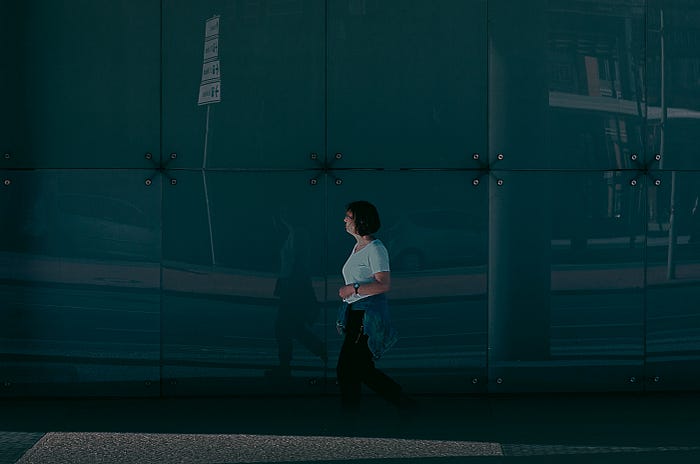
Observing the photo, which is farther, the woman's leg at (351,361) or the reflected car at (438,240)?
the reflected car at (438,240)

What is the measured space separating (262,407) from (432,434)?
1711mm

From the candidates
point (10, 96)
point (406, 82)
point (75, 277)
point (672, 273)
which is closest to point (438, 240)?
point (406, 82)

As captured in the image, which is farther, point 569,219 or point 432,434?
point 569,219

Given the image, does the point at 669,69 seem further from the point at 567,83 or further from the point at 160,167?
the point at 160,167

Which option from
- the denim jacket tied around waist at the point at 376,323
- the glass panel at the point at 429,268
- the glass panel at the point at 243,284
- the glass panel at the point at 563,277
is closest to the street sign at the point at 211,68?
the glass panel at the point at 243,284

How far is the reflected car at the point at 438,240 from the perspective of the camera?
9.55 metres

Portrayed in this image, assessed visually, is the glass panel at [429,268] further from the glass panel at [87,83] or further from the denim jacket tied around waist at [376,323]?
the glass panel at [87,83]

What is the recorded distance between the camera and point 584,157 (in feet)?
31.6

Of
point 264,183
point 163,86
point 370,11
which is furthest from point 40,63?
point 370,11

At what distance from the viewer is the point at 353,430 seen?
811 centimetres

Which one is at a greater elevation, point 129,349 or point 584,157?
point 584,157

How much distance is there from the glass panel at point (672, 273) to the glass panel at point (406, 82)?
171cm

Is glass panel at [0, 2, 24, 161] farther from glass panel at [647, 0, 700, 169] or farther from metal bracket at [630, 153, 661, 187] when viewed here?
glass panel at [647, 0, 700, 169]

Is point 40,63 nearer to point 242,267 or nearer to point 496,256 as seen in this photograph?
point 242,267
